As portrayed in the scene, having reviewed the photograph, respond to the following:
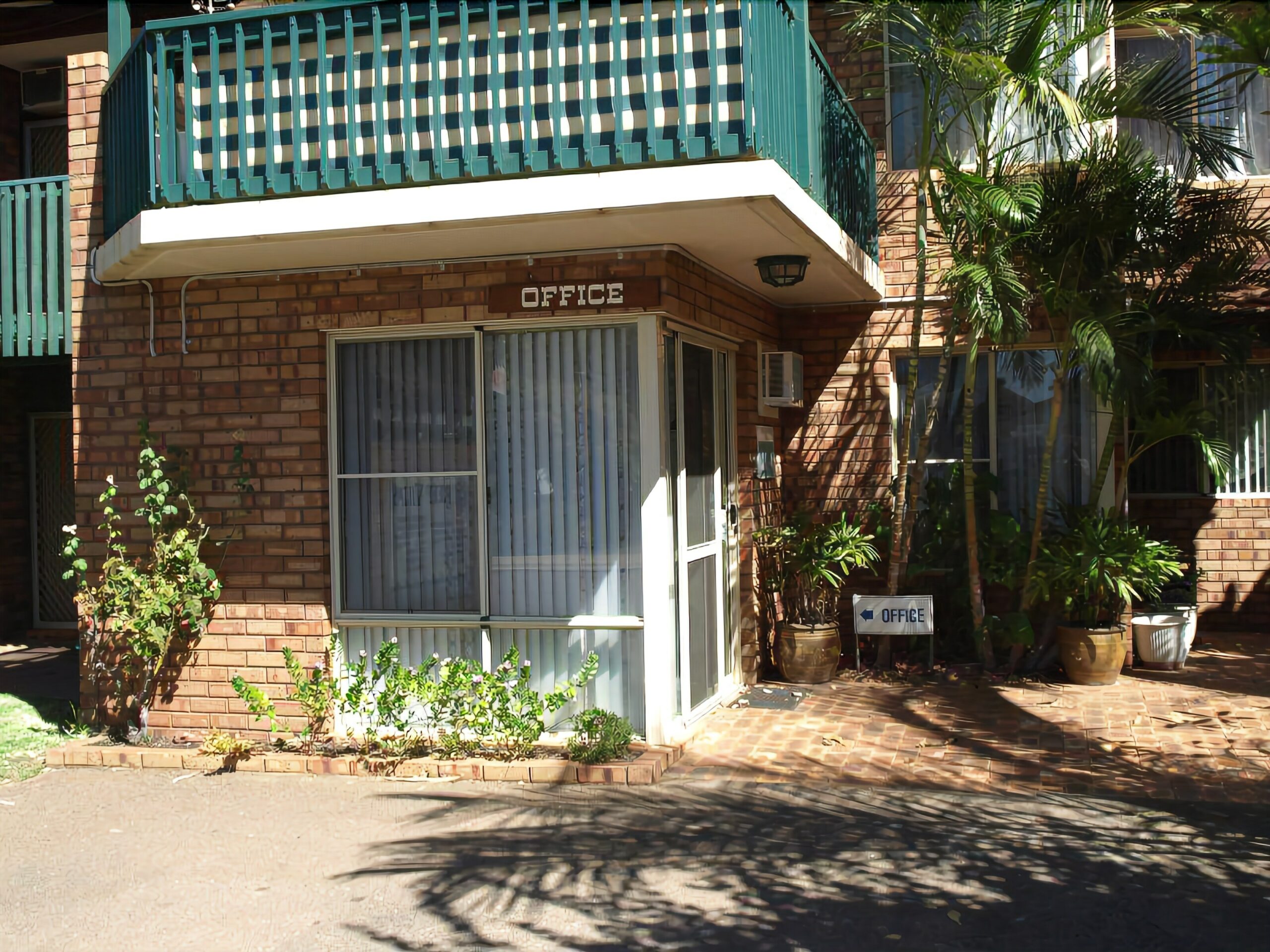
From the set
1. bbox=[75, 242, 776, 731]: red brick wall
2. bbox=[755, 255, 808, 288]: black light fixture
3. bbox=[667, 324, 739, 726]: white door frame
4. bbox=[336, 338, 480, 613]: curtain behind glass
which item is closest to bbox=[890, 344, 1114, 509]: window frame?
bbox=[667, 324, 739, 726]: white door frame

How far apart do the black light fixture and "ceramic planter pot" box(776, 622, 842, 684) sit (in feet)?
8.78

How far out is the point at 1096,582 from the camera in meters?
8.34

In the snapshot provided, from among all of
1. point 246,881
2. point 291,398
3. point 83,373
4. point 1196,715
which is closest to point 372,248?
point 291,398

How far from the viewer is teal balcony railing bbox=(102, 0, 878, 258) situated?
5.92 meters

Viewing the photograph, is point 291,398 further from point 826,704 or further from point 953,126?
point 953,126

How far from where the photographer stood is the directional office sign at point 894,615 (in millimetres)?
8688

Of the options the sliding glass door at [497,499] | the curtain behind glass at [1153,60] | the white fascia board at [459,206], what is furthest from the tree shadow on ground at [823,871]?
the curtain behind glass at [1153,60]

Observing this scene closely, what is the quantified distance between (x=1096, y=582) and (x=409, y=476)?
480cm

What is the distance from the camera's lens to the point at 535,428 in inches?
283

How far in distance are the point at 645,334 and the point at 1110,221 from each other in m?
3.42

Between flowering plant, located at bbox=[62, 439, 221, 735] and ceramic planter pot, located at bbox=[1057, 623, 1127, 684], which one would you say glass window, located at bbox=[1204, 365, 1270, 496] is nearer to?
ceramic planter pot, located at bbox=[1057, 623, 1127, 684]

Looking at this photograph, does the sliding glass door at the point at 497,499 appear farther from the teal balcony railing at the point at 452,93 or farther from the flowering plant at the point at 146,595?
the teal balcony railing at the point at 452,93

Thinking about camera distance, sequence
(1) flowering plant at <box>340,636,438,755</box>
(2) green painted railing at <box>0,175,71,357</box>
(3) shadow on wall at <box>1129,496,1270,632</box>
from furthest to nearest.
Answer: (3) shadow on wall at <box>1129,496,1270,632</box>
(2) green painted railing at <box>0,175,71,357</box>
(1) flowering plant at <box>340,636,438,755</box>

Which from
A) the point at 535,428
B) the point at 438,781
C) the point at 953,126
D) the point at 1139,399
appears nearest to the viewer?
the point at 438,781
